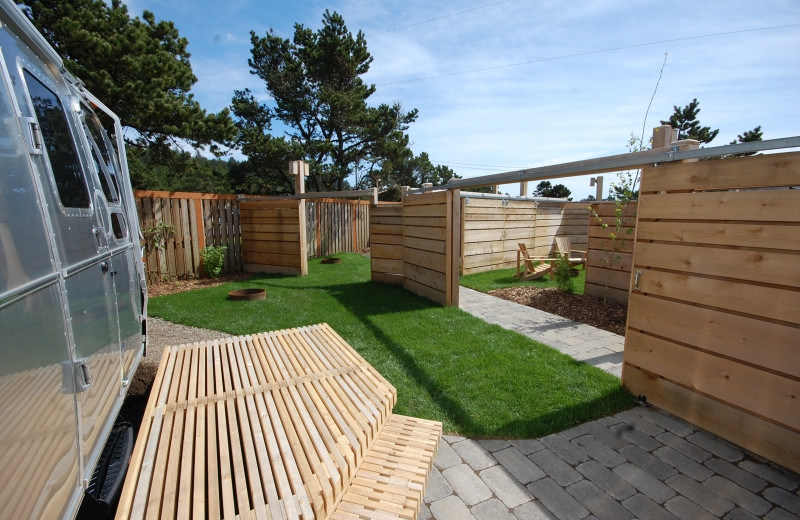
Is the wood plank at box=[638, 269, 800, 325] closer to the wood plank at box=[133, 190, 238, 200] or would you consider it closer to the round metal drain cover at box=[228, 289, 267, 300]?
the round metal drain cover at box=[228, 289, 267, 300]

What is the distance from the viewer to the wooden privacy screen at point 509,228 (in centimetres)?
993

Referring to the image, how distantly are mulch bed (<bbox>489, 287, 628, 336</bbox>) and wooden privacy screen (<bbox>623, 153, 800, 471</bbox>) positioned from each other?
235 centimetres

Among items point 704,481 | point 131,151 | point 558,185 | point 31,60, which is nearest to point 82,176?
point 31,60

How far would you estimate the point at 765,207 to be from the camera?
2.62 meters

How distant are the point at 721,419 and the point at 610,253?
4.59 meters

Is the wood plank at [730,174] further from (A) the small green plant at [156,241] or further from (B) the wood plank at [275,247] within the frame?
(A) the small green plant at [156,241]

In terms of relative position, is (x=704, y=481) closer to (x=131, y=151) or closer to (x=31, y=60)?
(x=31, y=60)

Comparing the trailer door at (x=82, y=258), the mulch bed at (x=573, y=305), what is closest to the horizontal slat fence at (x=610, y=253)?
the mulch bed at (x=573, y=305)

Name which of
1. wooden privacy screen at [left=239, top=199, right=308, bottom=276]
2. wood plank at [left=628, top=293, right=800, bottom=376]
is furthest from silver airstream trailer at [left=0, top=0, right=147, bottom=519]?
wooden privacy screen at [left=239, top=199, right=308, bottom=276]

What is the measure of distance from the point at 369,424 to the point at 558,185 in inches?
1611

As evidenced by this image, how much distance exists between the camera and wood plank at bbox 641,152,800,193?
2512mm

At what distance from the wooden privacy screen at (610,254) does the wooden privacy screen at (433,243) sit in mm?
2819

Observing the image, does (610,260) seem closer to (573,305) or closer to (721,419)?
(573,305)

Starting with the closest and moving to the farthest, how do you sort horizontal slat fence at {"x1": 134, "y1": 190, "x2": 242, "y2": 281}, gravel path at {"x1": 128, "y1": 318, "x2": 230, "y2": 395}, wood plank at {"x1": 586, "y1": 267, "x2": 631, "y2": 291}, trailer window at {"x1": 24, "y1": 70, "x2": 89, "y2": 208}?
1. trailer window at {"x1": 24, "y1": 70, "x2": 89, "y2": 208}
2. gravel path at {"x1": 128, "y1": 318, "x2": 230, "y2": 395}
3. wood plank at {"x1": 586, "y1": 267, "x2": 631, "y2": 291}
4. horizontal slat fence at {"x1": 134, "y1": 190, "x2": 242, "y2": 281}
